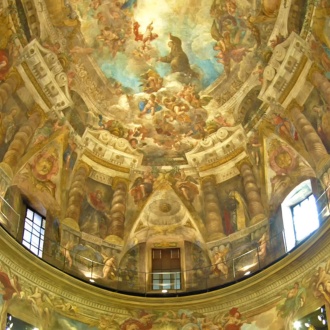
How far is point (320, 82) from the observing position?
22.6 m

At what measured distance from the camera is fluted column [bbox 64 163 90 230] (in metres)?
24.7

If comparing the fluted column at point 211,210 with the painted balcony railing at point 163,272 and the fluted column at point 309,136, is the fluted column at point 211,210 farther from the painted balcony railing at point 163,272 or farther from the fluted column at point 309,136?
the fluted column at point 309,136

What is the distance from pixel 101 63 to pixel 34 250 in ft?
25.8

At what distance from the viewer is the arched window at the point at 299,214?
Answer: 73.5 feet

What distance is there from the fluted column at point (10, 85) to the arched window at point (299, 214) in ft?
32.8

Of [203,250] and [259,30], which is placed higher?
[259,30]

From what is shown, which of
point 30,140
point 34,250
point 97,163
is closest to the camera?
point 34,250

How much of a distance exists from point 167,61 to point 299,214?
8.12 meters

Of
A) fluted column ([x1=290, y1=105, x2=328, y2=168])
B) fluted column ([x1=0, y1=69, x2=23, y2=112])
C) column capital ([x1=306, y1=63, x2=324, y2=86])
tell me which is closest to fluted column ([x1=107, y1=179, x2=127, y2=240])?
fluted column ([x1=0, y1=69, x2=23, y2=112])

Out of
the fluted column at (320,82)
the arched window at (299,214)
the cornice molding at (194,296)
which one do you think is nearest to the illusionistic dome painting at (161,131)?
the fluted column at (320,82)

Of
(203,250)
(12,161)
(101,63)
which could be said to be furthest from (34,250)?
(101,63)

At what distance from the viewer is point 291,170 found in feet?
78.8

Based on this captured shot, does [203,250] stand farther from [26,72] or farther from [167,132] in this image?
[26,72]

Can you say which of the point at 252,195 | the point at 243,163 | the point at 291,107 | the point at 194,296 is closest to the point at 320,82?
the point at 291,107
